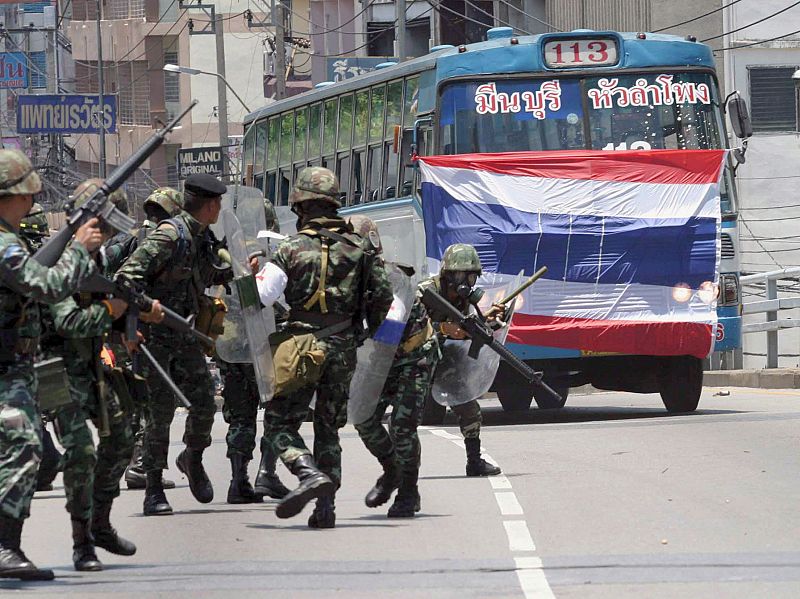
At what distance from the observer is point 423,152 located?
17781 mm

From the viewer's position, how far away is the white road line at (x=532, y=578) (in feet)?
23.0

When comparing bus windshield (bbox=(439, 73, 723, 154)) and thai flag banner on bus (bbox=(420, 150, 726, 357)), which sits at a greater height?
bus windshield (bbox=(439, 73, 723, 154))

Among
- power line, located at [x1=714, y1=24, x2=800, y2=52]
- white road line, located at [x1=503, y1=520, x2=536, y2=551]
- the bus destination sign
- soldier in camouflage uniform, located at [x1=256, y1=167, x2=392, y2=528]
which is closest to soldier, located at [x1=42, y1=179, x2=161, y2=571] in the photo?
soldier in camouflage uniform, located at [x1=256, y1=167, x2=392, y2=528]

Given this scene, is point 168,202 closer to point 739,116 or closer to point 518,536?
point 518,536

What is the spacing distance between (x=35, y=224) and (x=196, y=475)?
172 centimetres

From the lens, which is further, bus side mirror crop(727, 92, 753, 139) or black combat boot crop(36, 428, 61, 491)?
bus side mirror crop(727, 92, 753, 139)

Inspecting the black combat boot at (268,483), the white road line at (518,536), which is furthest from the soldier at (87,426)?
the black combat boot at (268,483)

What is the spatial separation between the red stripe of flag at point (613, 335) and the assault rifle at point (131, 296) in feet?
26.8

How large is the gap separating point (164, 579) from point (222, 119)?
3916 cm

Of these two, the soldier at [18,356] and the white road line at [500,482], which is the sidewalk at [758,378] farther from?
the soldier at [18,356]

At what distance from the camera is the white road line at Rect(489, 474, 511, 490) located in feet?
36.9

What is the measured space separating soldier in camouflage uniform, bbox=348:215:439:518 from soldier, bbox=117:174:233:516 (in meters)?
0.83

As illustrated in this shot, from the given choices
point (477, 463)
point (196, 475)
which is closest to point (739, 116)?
point (477, 463)

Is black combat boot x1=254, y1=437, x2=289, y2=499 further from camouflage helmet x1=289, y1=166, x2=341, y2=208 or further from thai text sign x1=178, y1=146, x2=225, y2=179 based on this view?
thai text sign x1=178, y1=146, x2=225, y2=179
